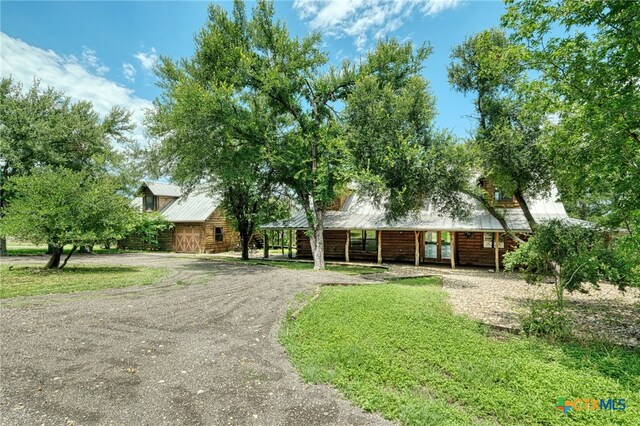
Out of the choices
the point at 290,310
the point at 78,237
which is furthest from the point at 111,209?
the point at 290,310

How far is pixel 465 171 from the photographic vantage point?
1534 centimetres

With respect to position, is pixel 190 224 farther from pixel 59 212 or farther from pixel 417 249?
pixel 417 249

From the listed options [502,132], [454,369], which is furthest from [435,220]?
[454,369]

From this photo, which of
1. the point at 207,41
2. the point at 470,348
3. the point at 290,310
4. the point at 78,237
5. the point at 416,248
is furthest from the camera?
the point at 416,248

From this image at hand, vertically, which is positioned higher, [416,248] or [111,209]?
[111,209]

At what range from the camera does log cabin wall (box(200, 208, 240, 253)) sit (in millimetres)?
31188

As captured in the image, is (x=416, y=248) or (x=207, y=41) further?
(x=416, y=248)

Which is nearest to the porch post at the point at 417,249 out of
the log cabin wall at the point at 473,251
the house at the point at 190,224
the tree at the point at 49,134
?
the log cabin wall at the point at 473,251

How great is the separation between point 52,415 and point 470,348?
19.9 ft

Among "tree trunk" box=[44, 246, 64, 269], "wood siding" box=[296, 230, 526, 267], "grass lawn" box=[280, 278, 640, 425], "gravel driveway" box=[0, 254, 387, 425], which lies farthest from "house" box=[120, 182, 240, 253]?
"grass lawn" box=[280, 278, 640, 425]

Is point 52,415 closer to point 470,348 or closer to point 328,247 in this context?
point 470,348

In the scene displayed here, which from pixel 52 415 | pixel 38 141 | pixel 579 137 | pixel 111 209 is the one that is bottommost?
pixel 52 415

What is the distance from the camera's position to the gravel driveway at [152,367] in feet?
12.9

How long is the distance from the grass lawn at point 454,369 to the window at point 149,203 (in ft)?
107
